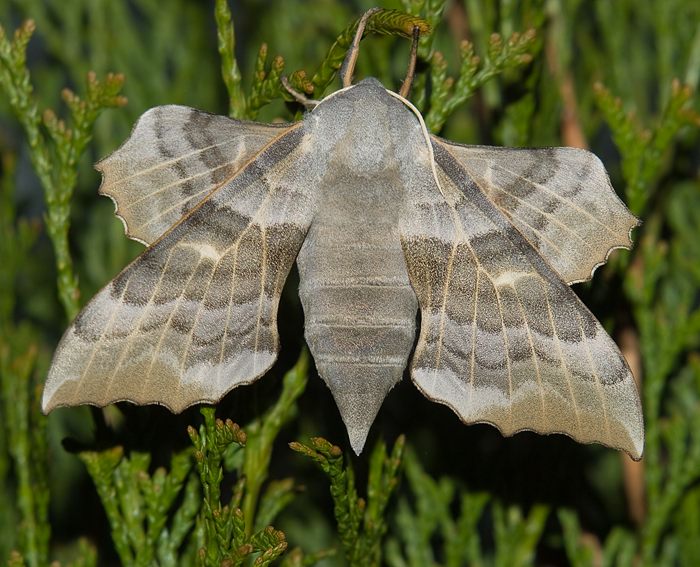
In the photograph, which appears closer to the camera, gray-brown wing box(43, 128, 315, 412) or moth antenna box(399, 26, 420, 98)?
gray-brown wing box(43, 128, 315, 412)

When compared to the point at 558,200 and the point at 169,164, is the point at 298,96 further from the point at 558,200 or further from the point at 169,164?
the point at 558,200

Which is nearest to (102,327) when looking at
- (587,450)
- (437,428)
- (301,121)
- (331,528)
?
(301,121)

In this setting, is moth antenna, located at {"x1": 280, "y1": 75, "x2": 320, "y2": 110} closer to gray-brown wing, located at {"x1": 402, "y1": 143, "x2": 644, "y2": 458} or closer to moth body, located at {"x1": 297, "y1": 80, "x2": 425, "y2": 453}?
moth body, located at {"x1": 297, "y1": 80, "x2": 425, "y2": 453}

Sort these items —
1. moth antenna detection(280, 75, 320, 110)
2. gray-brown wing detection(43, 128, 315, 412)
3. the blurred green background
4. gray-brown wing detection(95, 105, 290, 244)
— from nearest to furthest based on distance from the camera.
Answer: gray-brown wing detection(43, 128, 315, 412) < gray-brown wing detection(95, 105, 290, 244) < moth antenna detection(280, 75, 320, 110) < the blurred green background

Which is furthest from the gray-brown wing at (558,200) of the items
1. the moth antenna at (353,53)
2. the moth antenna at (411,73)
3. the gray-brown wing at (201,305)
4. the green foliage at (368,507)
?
the green foliage at (368,507)

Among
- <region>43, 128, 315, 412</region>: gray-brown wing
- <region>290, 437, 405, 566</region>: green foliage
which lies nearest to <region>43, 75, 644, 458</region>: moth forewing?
<region>43, 128, 315, 412</region>: gray-brown wing

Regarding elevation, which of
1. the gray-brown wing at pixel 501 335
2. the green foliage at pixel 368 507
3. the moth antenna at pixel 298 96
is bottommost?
the green foliage at pixel 368 507

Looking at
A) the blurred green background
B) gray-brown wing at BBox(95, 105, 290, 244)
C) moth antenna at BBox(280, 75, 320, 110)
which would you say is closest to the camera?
gray-brown wing at BBox(95, 105, 290, 244)

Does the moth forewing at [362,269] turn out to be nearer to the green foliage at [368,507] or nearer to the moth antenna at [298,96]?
the moth antenna at [298,96]
